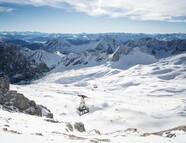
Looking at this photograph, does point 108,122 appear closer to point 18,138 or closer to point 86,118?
point 86,118

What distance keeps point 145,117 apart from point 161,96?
56580 mm

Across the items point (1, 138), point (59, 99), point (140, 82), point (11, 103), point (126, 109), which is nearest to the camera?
point (1, 138)

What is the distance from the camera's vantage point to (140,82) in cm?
15925

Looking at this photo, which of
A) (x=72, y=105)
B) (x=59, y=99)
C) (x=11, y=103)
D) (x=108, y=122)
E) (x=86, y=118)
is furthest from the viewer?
(x=59, y=99)

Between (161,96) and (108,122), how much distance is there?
2432 inches

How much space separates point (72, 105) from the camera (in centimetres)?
8156

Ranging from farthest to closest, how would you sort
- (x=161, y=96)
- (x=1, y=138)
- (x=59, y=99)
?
1. (x=161, y=96)
2. (x=59, y=99)
3. (x=1, y=138)

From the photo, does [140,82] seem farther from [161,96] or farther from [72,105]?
[72,105]

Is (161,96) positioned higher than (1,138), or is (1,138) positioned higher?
(1,138)

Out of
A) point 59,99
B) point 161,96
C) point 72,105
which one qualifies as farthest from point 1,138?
point 161,96

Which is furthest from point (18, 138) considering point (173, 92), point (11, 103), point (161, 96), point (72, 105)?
point (173, 92)

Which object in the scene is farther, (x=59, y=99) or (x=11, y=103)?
(x=59, y=99)

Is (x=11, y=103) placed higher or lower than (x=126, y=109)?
higher

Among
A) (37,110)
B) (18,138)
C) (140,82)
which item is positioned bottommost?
(140,82)
